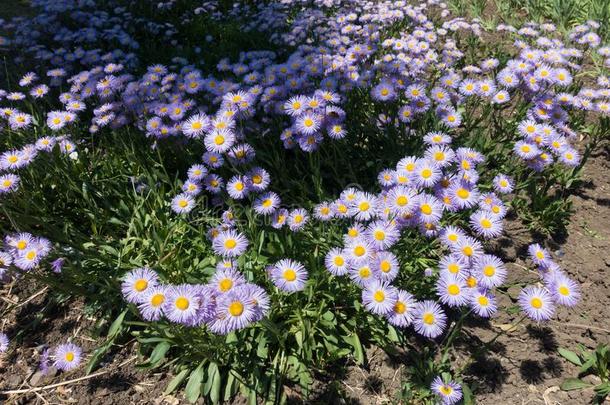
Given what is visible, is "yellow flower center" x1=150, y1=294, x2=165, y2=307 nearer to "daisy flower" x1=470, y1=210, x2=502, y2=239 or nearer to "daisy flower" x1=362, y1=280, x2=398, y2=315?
"daisy flower" x1=362, y1=280, x2=398, y2=315

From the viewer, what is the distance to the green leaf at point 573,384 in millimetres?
2414

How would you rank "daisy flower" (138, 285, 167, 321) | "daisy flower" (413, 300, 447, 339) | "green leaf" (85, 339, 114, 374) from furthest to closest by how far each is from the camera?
"green leaf" (85, 339, 114, 374) < "daisy flower" (413, 300, 447, 339) < "daisy flower" (138, 285, 167, 321)

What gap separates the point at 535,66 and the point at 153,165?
10.4 ft

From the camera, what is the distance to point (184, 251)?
9.86 ft

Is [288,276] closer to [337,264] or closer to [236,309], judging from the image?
[337,264]

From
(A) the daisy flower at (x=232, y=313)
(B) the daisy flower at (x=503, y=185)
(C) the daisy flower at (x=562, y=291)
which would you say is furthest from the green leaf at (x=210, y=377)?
(B) the daisy flower at (x=503, y=185)

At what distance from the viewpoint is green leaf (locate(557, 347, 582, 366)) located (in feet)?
8.31

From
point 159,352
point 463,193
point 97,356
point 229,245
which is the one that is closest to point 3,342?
point 97,356

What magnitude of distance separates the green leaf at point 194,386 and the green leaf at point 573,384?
2018 millimetres

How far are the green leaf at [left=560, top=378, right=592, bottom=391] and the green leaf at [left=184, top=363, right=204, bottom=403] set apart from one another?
2018mm

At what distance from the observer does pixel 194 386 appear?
243 cm

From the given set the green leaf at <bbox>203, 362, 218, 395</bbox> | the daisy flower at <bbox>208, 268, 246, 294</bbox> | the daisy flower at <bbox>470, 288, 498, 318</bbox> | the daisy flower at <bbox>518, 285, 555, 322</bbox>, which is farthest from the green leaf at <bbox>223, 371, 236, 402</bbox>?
the daisy flower at <bbox>518, 285, 555, 322</bbox>

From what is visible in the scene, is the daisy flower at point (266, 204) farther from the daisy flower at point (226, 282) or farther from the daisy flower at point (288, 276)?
the daisy flower at point (226, 282)

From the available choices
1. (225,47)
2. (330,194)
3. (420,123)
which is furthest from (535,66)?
(225,47)
